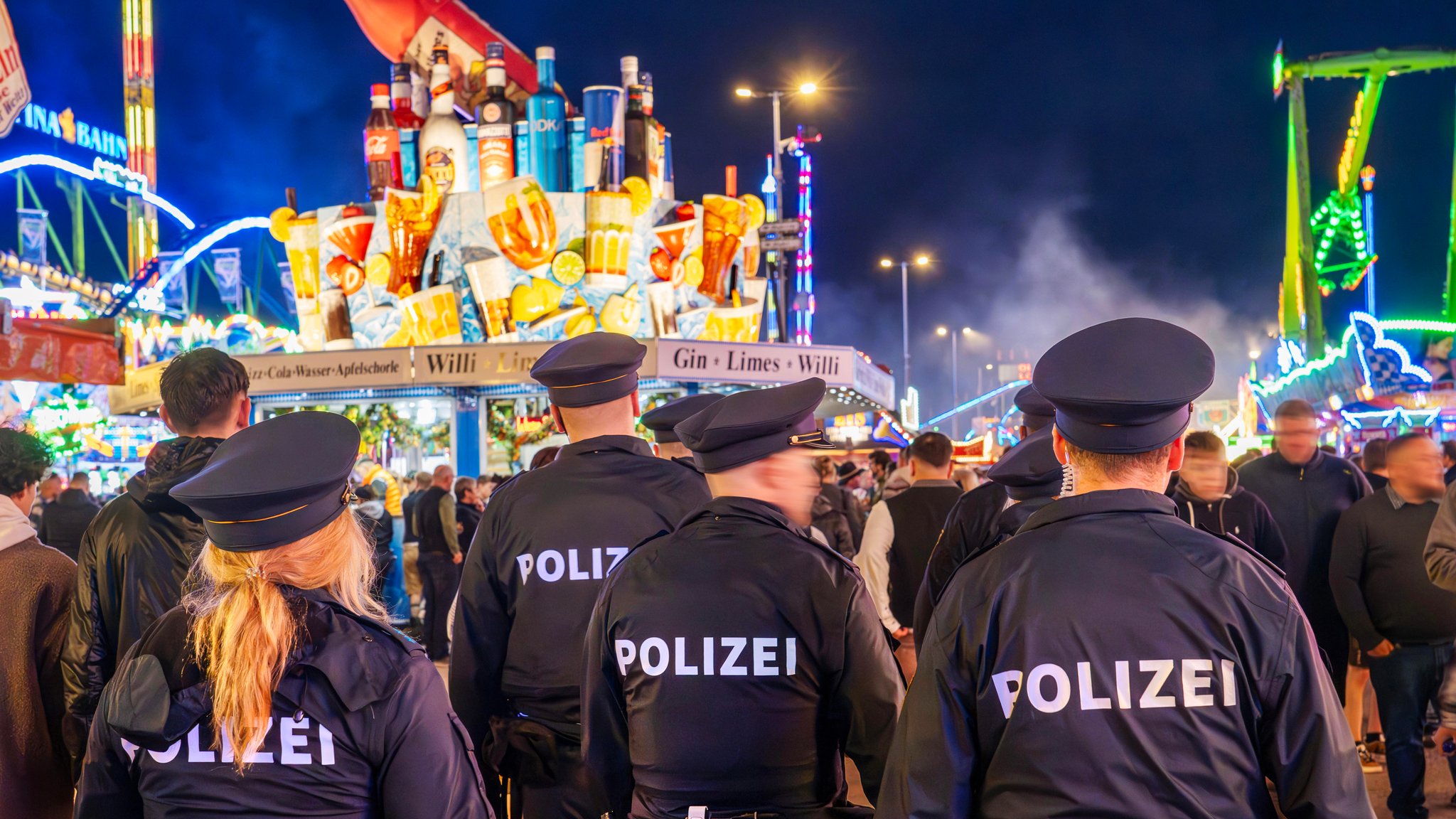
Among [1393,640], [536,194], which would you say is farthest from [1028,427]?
[536,194]

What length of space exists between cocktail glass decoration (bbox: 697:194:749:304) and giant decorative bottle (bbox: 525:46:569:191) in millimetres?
2724

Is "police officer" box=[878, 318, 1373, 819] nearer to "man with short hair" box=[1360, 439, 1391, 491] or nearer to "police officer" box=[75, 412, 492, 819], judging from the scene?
"police officer" box=[75, 412, 492, 819]

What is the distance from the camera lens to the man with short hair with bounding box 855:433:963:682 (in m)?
7.20

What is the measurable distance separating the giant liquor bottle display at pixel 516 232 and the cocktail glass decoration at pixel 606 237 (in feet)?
0.08

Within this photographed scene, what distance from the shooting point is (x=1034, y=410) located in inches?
215

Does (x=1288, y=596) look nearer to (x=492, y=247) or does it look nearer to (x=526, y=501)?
(x=526, y=501)

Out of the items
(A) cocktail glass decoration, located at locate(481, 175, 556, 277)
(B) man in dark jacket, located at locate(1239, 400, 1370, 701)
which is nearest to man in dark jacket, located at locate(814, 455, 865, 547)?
(B) man in dark jacket, located at locate(1239, 400, 1370, 701)

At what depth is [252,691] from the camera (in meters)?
2.05

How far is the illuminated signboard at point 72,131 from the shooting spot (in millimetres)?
57156

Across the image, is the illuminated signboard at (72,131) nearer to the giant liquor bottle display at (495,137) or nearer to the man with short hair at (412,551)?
the giant liquor bottle display at (495,137)

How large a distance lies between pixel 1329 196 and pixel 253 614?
4855cm

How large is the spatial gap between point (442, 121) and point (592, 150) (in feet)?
9.58

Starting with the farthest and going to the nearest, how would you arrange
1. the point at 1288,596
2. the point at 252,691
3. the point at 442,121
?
the point at 442,121
the point at 1288,596
the point at 252,691

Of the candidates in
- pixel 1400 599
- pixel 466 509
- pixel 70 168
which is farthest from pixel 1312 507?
pixel 70 168
